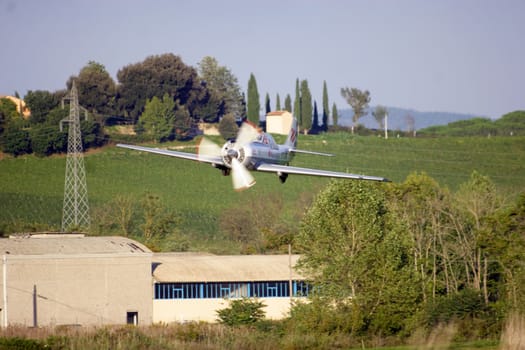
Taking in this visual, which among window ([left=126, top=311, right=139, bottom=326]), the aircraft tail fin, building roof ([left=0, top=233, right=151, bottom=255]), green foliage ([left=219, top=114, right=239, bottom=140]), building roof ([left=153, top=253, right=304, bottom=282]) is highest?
green foliage ([left=219, top=114, right=239, bottom=140])

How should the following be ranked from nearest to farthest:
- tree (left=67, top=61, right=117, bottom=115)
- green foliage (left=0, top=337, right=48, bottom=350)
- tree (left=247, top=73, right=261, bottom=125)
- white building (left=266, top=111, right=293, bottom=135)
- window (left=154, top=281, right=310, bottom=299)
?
green foliage (left=0, top=337, right=48, bottom=350), window (left=154, top=281, right=310, bottom=299), white building (left=266, top=111, right=293, bottom=135), tree (left=247, top=73, right=261, bottom=125), tree (left=67, top=61, right=117, bottom=115)

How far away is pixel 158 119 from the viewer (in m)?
123

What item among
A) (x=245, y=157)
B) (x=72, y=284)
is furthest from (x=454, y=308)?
(x=72, y=284)

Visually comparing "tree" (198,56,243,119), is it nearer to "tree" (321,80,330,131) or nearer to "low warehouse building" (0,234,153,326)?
"tree" (321,80,330,131)

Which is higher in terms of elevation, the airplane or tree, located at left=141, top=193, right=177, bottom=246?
the airplane

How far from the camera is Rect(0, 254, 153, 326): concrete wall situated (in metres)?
50.5

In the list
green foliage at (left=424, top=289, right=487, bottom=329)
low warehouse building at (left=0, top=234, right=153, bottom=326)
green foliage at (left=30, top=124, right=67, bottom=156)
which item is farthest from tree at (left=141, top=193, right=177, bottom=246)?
green foliage at (left=424, top=289, right=487, bottom=329)

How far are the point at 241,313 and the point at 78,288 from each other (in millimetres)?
9398

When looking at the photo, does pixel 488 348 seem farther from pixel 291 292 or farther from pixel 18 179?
pixel 18 179

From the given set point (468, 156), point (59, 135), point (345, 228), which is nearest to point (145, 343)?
point (345, 228)

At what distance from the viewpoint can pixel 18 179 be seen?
3976 inches

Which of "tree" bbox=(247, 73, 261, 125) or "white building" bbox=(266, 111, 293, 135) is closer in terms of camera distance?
"white building" bbox=(266, 111, 293, 135)

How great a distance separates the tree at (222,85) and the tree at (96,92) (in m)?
16.8

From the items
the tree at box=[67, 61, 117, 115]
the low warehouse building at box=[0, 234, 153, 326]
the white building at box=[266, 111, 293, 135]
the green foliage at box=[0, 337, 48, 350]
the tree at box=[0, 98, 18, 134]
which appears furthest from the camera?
the tree at box=[67, 61, 117, 115]
